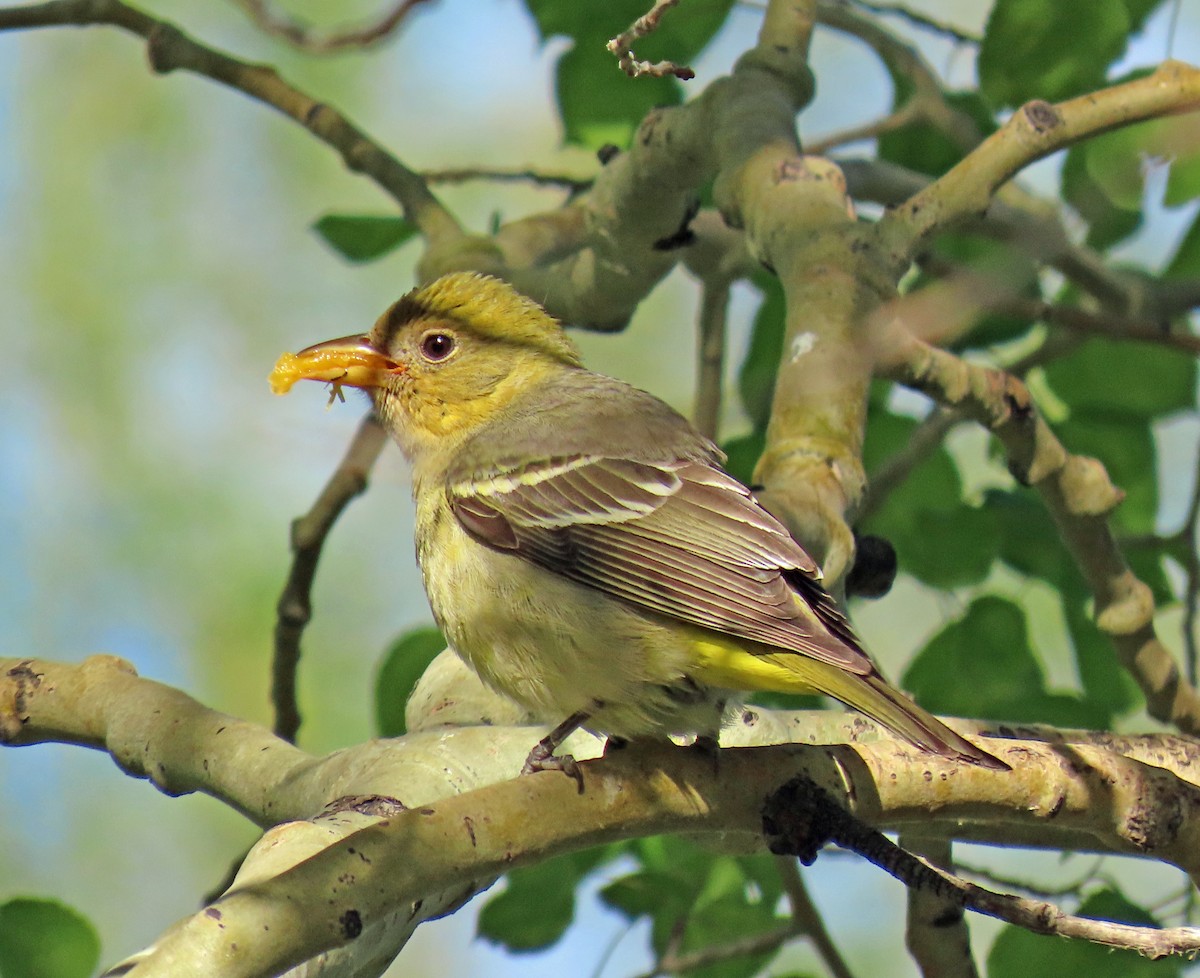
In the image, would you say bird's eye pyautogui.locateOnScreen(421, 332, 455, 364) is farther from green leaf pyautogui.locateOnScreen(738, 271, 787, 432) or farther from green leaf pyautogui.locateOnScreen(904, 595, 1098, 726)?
green leaf pyautogui.locateOnScreen(904, 595, 1098, 726)

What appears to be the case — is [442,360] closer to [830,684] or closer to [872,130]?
[830,684]

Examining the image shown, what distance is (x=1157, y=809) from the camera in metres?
2.97

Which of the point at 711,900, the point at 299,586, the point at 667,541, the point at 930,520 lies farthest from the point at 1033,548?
the point at 299,586

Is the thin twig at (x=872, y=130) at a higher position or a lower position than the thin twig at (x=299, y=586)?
higher

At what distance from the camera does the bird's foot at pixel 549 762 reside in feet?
8.93

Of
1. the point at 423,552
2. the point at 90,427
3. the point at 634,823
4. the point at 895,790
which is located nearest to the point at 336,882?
the point at 634,823

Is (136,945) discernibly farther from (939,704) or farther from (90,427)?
(939,704)

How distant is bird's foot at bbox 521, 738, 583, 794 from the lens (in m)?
2.72

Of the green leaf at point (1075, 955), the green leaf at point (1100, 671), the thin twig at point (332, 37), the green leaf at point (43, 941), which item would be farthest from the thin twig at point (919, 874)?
the thin twig at point (332, 37)

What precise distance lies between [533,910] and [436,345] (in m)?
1.64

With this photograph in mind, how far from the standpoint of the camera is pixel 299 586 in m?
5.21

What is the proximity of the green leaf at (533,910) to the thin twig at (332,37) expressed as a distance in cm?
318

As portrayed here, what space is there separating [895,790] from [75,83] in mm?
10351

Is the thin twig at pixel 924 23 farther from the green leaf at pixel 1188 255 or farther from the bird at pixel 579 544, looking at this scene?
the bird at pixel 579 544
